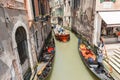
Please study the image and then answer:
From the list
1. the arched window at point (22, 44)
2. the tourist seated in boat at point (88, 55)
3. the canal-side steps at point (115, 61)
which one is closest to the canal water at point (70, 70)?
the tourist seated in boat at point (88, 55)

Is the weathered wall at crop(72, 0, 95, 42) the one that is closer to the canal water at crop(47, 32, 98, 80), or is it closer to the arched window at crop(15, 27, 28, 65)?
the canal water at crop(47, 32, 98, 80)

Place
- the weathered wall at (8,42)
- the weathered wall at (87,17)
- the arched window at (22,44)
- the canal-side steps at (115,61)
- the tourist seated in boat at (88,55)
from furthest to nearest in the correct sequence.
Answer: the weathered wall at (87,17)
the tourist seated in boat at (88,55)
the canal-side steps at (115,61)
the arched window at (22,44)
the weathered wall at (8,42)

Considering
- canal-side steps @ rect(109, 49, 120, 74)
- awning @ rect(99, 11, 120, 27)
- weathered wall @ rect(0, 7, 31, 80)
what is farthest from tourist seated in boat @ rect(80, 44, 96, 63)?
weathered wall @ rect(0, 7, 31, 80)

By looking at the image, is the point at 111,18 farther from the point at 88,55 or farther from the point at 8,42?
the point at 8,42

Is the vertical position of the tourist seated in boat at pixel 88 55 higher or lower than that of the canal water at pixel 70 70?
higher

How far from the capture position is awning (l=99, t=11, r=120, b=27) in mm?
10785

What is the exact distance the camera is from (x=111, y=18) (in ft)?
37.7

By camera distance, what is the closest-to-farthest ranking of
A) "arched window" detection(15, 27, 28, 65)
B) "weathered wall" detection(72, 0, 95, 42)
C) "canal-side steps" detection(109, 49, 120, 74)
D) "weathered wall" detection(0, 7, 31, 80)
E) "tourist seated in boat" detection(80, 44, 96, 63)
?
"weathered wall" detection(0, 7, 31, 80) → "arched window" detection(15, 27, 28, 65) → "canal-side steps" detection(109, 49, 120, 74) → "tourist seated in boat" detection(80, 44, 96, 63) → "weathered wall" detection(72, 0, 95, 42)

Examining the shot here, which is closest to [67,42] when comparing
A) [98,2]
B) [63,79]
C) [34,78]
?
[98,2]

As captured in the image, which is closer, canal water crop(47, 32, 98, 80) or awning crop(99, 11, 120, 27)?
canal water crop(47, 32, 98, 80)

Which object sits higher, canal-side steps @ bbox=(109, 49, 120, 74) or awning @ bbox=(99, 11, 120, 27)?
awning @ bbox=(99, 11, 120, 27)

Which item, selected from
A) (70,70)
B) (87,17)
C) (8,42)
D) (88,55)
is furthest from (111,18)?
(8,42)

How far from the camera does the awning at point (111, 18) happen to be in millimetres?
10785

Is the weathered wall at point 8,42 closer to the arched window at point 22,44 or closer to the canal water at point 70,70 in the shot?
the arched window at point 22,44
